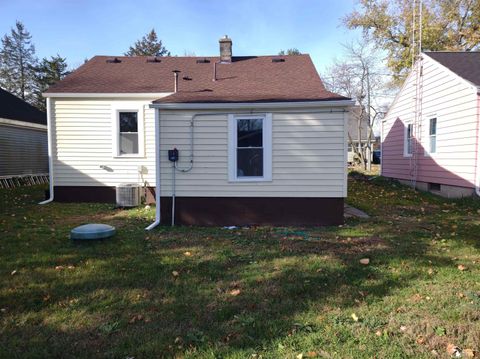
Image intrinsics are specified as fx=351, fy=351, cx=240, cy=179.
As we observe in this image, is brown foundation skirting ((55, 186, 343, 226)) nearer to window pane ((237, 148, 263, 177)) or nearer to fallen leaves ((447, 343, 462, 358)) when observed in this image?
window pane ((237, 148, 263, 177))

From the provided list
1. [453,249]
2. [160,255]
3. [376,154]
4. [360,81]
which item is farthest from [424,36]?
[160,255]

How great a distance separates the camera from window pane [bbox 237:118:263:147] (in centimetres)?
746

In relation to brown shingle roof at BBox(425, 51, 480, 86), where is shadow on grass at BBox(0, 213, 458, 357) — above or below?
below

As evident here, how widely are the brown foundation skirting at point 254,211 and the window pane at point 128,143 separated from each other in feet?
12.8

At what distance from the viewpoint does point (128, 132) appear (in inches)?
428

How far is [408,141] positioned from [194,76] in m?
8.81

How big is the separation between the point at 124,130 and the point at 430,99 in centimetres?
1040

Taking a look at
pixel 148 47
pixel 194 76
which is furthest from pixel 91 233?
pixel 148 47

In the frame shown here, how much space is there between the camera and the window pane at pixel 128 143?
10.8 m

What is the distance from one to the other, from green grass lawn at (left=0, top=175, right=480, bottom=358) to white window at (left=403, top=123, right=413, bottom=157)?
24.4 ft

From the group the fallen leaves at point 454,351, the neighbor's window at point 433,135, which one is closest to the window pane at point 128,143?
the fallen leaves at point 454,351

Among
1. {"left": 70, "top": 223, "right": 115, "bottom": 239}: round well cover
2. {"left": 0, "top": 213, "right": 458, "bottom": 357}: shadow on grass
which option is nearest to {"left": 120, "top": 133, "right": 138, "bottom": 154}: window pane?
{"left": 0, "top": 213, "right": 458, "bottom": 357}: shadow on grass

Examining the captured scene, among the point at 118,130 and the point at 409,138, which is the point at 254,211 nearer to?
the point at 118,130

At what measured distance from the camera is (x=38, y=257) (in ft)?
17.0
